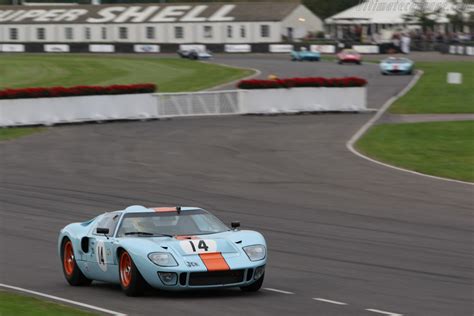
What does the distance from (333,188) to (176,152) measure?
820 cm

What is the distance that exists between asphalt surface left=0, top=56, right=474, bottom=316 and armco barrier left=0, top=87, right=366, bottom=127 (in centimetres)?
117

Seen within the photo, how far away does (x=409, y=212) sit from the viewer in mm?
19172

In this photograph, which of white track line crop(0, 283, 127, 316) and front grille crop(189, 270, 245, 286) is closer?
white track line crop(0, 283, 127, 316)

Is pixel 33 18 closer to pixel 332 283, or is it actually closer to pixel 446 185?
pixel 446 185

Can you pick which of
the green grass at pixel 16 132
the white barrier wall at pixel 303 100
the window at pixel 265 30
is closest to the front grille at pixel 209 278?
the green grass at pixel 16 132

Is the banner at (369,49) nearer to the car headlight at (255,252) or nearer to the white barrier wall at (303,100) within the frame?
the white barrier wall at (303,100)

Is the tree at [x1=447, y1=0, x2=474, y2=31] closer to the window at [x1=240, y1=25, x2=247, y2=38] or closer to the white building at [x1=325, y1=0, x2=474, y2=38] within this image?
the white building at [x1=325, y1=0, x2=474, y2=38]

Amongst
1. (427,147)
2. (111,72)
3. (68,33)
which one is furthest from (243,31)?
(427,147)

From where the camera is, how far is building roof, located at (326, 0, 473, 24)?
360 ft

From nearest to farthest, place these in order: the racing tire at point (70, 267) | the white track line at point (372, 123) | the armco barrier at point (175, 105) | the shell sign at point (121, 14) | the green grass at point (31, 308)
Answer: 1. the green grass at point (31, 308)
2. the racing tire at point (70, 267)
3. the white track line at point (372, 123)
4. the armco barrier at point (175, 105)
5. the shell sign at point (121, 14)

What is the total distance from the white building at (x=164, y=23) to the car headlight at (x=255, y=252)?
9905 cm

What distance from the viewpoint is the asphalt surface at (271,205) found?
11.9m

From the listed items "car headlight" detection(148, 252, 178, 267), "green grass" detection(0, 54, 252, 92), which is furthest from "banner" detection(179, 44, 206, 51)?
"car headlight" detection(148, 252, 178, 267)

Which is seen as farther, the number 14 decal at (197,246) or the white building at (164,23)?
the white building at (164,23)
